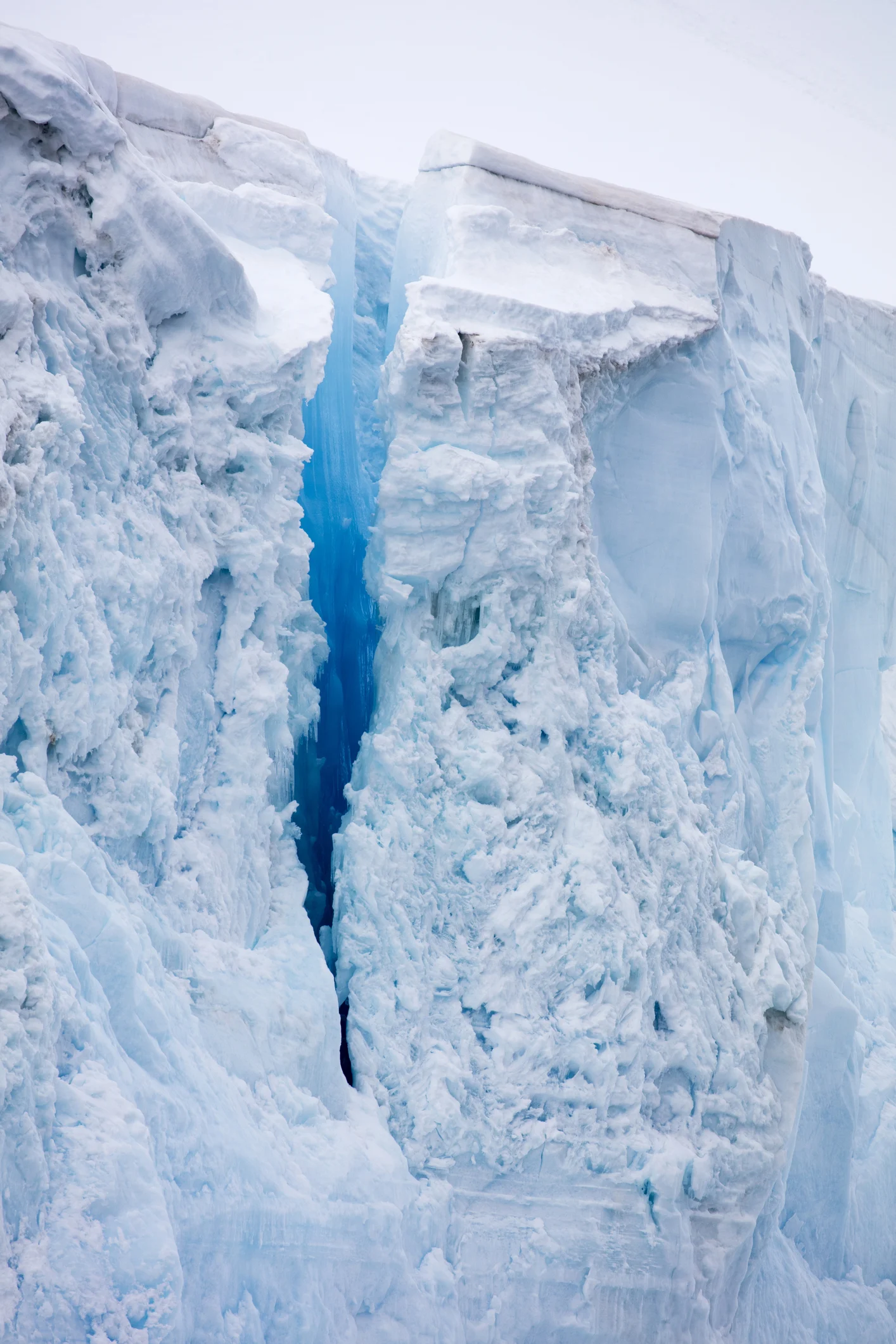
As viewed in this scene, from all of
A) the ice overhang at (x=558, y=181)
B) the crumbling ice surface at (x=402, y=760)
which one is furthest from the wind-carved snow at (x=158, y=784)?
the ice overhang at (x=558, y=181)

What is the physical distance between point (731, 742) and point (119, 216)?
114 inches

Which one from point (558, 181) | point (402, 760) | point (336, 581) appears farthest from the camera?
point (336, 581)

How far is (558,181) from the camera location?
4.23m

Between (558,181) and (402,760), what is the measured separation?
7.01 feet

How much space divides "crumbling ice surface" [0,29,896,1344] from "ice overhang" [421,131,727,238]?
19 millimetres

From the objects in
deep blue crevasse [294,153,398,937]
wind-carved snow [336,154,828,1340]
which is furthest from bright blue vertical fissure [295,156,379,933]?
wind-carved snow [336,154,828,1340]

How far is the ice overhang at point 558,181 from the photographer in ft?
13.5

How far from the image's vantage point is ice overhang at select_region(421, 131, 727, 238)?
162 inches

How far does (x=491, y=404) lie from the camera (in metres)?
3.67

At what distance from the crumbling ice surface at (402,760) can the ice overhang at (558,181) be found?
0.02m

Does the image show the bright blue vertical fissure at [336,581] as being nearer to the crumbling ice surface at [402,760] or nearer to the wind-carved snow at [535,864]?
the crumbling ice surface at [402,760]

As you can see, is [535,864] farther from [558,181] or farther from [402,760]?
[558,181]

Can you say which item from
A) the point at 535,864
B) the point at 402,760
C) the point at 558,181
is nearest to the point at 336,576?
the point at 402,760

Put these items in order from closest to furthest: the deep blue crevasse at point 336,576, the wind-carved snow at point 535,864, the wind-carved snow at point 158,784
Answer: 1. the wind-carved snow at point 158,784
2. the wind-carved snow at point 535,864
3. the deep blue crevasse at point 336,576
